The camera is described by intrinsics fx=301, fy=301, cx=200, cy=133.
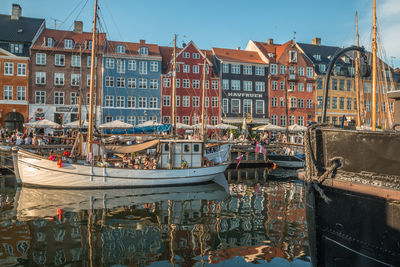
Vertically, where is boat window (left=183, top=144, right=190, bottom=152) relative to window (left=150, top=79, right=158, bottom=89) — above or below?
below

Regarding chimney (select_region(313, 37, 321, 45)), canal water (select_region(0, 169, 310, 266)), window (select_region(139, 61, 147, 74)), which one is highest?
chimney (select_region(313, 37, 321, 45))

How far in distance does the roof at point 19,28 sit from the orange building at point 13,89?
2.48 m

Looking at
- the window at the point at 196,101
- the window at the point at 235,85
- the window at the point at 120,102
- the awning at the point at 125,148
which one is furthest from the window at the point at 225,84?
the awning at the point at 125,148

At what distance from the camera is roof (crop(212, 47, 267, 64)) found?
158 feet

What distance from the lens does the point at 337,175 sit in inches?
242

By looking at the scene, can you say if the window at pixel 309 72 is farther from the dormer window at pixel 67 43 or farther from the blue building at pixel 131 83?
the dormer window at pixel 67 43

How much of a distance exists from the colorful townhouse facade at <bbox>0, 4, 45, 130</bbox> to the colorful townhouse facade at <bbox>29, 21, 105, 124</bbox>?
31.3 inches

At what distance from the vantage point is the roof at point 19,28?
128ft

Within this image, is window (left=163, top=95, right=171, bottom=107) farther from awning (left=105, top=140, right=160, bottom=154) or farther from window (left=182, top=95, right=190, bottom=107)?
awning (left=105, top=140, right=160, bottom=154)

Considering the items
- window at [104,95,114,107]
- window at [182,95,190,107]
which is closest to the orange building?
window at [104,95,114,107]

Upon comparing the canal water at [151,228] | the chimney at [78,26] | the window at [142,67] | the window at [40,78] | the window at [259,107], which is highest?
the chimney at [78,26]

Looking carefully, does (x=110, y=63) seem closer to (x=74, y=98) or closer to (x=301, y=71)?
(x=74, y=98)

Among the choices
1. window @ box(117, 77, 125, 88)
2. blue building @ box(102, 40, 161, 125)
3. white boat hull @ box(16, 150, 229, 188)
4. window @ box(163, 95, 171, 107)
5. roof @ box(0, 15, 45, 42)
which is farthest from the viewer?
window @ box(163, 95, 171, 107)

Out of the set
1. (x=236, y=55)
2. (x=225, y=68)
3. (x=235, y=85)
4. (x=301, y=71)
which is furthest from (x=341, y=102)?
(x=225, y=68)
